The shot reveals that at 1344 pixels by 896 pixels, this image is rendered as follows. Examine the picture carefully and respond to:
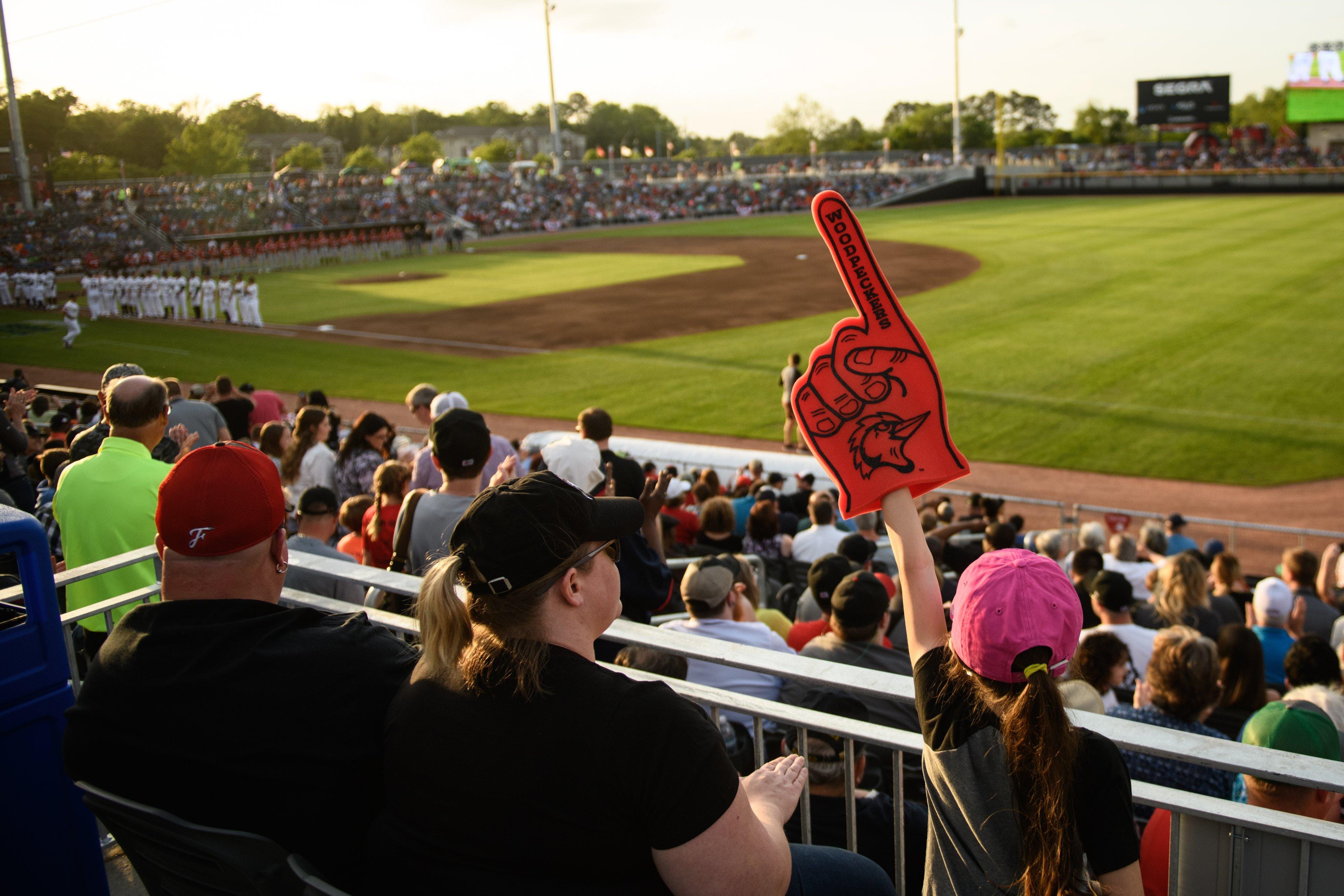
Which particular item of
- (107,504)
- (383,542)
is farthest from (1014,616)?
(383,542)

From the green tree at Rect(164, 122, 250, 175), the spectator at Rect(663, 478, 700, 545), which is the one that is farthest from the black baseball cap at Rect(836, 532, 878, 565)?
the green tree at Rect(164, 122, 250, 175)

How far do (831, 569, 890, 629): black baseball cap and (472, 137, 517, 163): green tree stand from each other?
109 m

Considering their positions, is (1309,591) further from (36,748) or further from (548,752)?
(36,748)

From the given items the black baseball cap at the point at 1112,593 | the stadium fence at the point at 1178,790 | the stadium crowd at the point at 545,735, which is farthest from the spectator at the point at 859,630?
the black baseball cap at the point at 1112,593

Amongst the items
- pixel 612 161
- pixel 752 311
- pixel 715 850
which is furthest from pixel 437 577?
→ pixel 612 161

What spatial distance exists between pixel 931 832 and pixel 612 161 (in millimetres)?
94239

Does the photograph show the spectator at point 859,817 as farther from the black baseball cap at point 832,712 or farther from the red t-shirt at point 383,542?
the red t-shirt at point 383,542

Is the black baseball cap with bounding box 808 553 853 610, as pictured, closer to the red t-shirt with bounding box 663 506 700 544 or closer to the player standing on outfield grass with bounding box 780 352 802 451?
the red t-shirt with bounding box 663 506 700 544

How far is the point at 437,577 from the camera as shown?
2.28m

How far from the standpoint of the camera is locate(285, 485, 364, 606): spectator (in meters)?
4.93

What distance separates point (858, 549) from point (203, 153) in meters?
Result: 66.6

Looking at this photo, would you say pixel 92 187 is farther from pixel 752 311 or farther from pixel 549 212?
pixel 549 212

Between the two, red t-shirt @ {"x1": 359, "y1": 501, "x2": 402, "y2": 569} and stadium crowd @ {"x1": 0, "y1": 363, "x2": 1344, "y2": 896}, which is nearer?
stadium crowd @ {"x1": 0, "y1": 363, "x2": 1344, "y2": 896}

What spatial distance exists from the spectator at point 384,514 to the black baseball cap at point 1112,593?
4.26m
